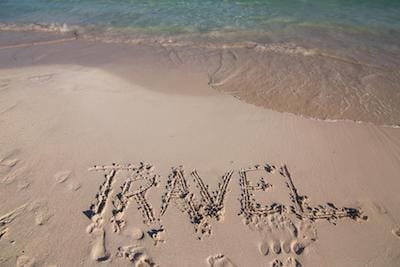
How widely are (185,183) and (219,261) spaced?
1.25 m

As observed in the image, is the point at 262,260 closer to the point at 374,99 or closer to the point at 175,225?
the point at 175,225

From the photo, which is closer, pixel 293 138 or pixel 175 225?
pixel 175 225

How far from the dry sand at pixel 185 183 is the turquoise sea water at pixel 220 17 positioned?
4949 millimetres

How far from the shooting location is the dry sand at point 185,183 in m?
3.52

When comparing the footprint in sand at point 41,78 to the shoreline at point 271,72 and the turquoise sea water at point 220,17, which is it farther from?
the turquoise sea water at point 220,17

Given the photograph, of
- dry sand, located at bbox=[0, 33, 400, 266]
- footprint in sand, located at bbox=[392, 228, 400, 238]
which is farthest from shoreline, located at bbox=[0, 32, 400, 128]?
footprint in sand, located at bbox=[392, 228, 400, 238]

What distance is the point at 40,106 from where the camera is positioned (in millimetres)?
5793

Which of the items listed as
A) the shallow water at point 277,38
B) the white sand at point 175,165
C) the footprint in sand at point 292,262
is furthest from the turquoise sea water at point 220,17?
the footprint in sand at point 292,262

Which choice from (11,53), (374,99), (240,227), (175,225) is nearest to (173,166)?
(175,225)

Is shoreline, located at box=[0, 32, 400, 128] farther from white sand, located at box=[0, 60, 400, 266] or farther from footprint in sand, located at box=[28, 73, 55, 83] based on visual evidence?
footprint in sand, located at box=[28, 73, 55, 83]

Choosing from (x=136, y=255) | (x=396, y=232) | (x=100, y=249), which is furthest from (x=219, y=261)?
(x=396, y=232)

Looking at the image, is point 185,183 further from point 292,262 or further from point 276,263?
point 292,262

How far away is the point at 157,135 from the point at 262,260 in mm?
2687

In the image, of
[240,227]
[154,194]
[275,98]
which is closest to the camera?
[240,227]
